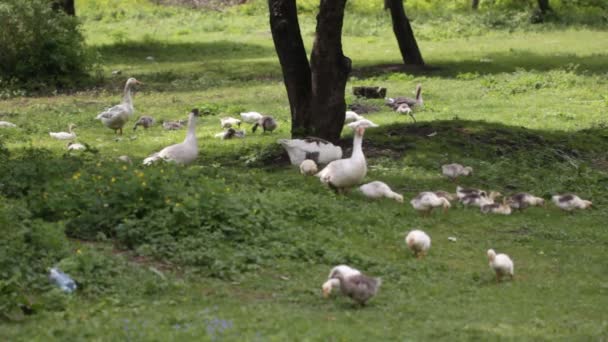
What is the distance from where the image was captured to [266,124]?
19781 mm

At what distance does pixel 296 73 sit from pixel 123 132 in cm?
486

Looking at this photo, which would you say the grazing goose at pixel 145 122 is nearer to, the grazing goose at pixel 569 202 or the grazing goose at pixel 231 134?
the grazing goose at pixel 231 134

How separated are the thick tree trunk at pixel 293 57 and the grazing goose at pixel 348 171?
3.49 meters

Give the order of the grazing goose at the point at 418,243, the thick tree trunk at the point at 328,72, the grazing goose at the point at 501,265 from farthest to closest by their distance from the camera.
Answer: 1. the thick tree trunk at the point at 328,72
2. the grazing goose at the point at 418,243
3. the grazing goose at the point at 501,265

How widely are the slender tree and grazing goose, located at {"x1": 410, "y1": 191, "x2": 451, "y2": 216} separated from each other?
13.2ft

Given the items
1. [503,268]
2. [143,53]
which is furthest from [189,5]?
[503,268]

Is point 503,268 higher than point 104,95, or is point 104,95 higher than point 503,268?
point 503,268

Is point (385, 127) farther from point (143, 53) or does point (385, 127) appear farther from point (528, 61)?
point (143, 53)

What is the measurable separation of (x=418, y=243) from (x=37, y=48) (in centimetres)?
1874

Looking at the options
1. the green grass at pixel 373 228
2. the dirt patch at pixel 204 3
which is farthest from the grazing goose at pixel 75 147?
the dirt patch at pixel 204 3

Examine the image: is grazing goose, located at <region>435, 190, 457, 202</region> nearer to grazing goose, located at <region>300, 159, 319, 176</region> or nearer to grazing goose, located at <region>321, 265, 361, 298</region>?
grazing goose, located at <region>300, 159, 319, 176</region>

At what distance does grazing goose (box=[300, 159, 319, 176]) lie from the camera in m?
15.1

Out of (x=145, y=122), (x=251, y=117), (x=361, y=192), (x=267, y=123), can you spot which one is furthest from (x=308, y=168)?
(x=145, y=122)

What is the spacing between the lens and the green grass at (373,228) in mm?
8417
